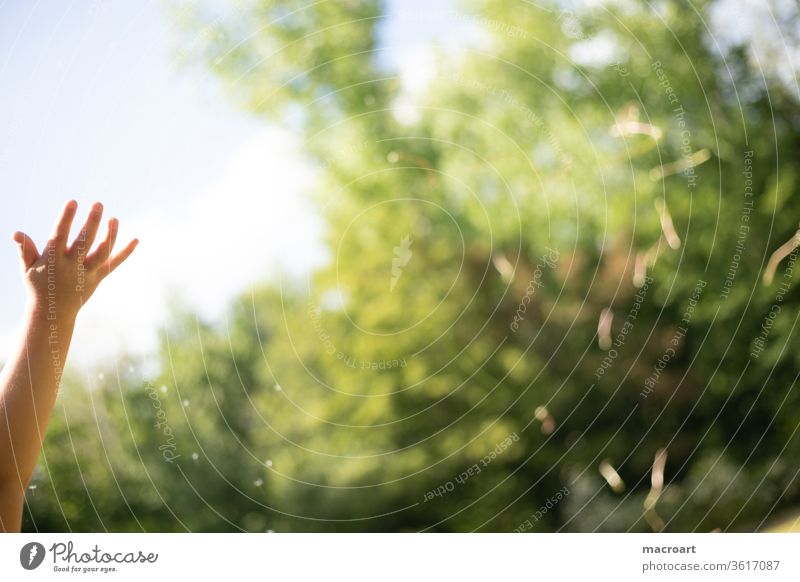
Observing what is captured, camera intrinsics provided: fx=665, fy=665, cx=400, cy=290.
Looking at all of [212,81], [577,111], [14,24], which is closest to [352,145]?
[212,81]

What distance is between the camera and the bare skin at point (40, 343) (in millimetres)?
1104

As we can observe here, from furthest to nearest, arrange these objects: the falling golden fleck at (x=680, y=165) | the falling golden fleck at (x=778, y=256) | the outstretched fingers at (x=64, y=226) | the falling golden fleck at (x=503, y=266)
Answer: the falling golden fleck at (x=503, y=266)
the falling golden fleck at (x=680, y=165)
the falling golden fleck at (x=778, y=256)
the outstretched fingers at (x=64, y=226)

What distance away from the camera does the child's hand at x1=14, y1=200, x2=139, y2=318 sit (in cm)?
112

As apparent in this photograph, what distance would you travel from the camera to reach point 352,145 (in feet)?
10.1

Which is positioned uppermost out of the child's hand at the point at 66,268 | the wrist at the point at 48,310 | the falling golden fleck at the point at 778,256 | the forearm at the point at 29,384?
the child's hand at the point at 66,268

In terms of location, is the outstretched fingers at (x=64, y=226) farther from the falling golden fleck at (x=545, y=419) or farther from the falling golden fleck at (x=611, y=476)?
the falling golden fleck at (x=611, y=476)

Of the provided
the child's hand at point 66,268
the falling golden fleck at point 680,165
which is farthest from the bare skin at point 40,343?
the falling golden fleck at point 680,165

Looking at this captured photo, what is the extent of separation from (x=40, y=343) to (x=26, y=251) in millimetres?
191

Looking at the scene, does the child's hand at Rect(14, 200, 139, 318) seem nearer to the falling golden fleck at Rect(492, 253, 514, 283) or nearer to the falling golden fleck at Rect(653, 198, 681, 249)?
the falling golden fleck at Rect(492, 253, 514, 283)

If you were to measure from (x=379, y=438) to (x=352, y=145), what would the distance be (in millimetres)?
1374

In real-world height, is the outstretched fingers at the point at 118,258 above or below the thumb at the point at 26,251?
below

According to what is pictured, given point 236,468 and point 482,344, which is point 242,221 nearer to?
point 236,468

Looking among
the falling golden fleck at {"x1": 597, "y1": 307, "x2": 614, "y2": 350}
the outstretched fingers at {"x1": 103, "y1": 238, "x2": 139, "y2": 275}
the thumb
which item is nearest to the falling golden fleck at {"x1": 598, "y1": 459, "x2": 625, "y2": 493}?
the falling golden fleck at {"x1": 597, "y1": 307, "x2": 614, "y2": 350}

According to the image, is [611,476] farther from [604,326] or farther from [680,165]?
[680,165]
